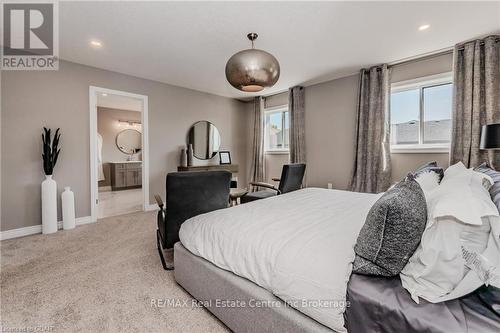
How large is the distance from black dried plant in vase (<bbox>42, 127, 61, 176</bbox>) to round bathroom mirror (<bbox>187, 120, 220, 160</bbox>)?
2295mm

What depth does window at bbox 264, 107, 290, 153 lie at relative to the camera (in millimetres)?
5457

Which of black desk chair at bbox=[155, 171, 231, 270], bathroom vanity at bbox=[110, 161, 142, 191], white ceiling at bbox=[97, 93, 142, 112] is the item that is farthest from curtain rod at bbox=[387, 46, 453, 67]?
bathroom vanity at bbox=[110, 161, 142, 191]

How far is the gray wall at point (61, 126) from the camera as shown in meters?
3.03

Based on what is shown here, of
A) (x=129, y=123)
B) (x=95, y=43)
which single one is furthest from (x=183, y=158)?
(x=129, y=123)

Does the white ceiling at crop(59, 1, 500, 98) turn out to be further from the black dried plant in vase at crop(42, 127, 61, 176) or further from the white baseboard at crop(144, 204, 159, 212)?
the white baseboard at crop(144, 204, 159, 212)

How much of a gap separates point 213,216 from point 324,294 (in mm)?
993

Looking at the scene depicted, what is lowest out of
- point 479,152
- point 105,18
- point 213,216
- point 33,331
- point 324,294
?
point 33,331

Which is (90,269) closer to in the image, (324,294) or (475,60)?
(324,294)

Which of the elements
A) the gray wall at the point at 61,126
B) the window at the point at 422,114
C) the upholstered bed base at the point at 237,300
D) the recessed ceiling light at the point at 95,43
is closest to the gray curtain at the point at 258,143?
the gray wall at the point at 61,126

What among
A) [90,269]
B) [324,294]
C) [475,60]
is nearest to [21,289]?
[90,269]

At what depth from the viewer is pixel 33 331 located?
56.0 inches

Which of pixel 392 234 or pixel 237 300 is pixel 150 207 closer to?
pixel 237 300

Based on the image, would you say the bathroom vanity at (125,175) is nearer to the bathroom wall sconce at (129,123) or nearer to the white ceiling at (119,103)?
the bathroom wall sconce at (129,123)

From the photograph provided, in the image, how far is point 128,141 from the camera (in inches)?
291
